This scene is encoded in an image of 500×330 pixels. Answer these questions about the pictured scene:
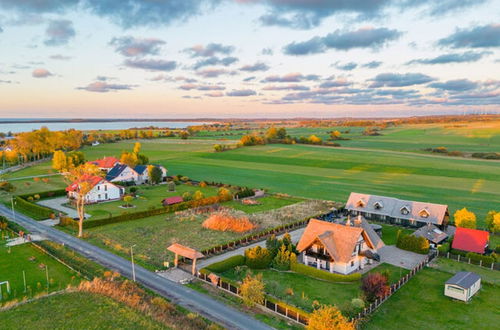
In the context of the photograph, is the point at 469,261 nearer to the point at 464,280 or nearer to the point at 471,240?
the point at 471,240

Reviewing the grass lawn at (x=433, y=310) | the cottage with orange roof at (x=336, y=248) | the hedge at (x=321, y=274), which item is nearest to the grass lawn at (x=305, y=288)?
the hedge at (x=321, y=274)

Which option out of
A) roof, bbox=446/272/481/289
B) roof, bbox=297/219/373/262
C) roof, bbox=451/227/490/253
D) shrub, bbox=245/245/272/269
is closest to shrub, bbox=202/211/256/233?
shrub, bbox=245/245/272/269

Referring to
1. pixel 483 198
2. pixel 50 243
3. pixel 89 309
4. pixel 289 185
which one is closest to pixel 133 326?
pixel 89 309

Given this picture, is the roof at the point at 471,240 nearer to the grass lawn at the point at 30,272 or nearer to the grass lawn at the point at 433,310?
the grass lawn at the point at 433,310

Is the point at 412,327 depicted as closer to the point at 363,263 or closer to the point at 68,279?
the point at 363,263

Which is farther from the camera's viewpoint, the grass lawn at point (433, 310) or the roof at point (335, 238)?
the roof at point (335, 238)

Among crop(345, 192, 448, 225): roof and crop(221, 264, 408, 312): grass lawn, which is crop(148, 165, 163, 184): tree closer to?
crop(345, 192, 448, 225): roof
